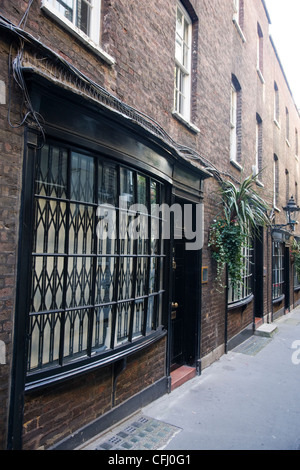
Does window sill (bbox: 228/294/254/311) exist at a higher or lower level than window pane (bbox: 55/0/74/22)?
lower

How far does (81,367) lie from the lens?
3.33 meters

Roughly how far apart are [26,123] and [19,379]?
81.0 inches

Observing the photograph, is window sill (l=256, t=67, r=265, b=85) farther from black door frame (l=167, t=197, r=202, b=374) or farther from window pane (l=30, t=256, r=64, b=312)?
window pane (l=30, t=256, r=64, b=312)

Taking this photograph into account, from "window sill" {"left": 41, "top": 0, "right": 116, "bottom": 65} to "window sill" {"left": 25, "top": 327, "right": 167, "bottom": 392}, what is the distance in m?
3.15

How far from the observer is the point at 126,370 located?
162 inches

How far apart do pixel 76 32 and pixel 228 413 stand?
4.79 meters

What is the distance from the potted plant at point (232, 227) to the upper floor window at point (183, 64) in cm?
188

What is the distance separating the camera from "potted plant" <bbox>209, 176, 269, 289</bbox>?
257 inches

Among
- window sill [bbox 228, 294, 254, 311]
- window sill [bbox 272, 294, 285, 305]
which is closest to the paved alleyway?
window sill [bbox 228, 294, 254, 311]

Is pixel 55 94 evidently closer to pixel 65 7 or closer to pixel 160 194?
pixel 65 7

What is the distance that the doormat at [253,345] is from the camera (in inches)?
305

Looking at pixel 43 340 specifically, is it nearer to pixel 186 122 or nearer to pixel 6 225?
pixel 6 225

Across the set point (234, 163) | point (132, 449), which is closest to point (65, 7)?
point (132, 449)
